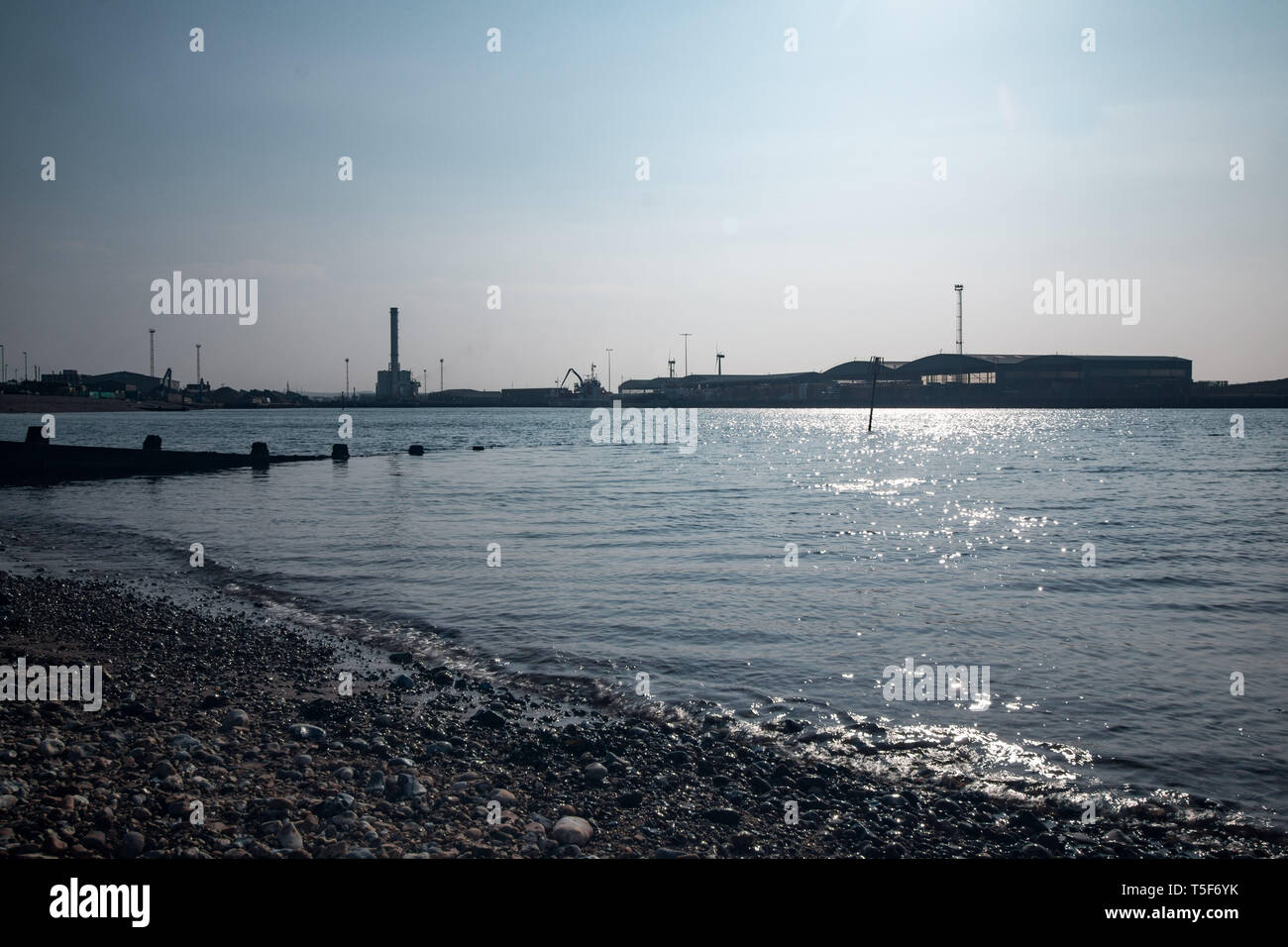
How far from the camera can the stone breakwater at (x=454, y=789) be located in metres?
5.28

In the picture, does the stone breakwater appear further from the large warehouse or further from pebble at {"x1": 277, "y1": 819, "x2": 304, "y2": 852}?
the large warehouse

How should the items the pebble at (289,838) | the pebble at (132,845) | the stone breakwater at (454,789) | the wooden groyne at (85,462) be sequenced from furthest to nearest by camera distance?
the wooden groyne at (85,462), the stone breakwater at (454,789), the pebble at (289,838), the pebble at (132,845)

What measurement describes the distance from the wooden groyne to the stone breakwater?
32.0 m

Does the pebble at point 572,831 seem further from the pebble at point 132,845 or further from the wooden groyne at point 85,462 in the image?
the wooden groyne at point 85,462

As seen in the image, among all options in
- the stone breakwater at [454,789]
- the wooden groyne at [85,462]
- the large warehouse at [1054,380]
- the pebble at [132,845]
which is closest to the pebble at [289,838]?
the stone breakwater at [454,789]

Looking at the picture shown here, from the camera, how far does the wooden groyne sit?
113 feet

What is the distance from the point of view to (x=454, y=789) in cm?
609

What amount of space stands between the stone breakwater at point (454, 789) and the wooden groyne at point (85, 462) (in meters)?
32.0

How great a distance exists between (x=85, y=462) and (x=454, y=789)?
1476 inches

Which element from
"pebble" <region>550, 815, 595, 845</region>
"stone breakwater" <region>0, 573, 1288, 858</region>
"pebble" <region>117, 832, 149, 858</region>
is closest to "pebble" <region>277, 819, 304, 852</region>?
"stone breakwater" <region>0, 573, 1288, 858</region>

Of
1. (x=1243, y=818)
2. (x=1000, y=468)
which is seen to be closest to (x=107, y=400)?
(x=1000, y=468)

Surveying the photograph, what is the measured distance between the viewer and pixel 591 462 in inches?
2002
